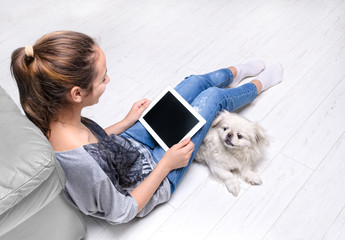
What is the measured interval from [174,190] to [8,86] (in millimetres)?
1284

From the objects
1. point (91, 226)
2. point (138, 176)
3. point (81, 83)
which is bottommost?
point (91, 226)

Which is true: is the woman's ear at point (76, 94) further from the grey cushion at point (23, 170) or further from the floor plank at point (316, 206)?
the floor plank at point (316, 206)

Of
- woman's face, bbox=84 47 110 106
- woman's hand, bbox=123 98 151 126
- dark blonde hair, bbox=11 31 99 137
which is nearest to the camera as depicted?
dark blonde hair, bbox=11 31 99 137

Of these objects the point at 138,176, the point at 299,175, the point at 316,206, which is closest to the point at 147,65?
the point at 138,176

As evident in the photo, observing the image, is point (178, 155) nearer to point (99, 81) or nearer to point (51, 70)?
point (99, 81)

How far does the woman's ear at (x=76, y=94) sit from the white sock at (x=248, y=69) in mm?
1096

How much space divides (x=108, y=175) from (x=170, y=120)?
0.41 metres

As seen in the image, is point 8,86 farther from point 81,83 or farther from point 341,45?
point 341,45

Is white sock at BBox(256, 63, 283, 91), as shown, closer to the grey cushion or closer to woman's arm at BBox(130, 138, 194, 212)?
woman's arm at BBox(130, 138, 194, 212)

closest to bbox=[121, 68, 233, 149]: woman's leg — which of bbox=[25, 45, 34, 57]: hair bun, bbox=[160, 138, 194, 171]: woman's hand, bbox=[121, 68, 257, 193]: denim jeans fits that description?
bbox=[121, 68, 257, 193]: denim jeans

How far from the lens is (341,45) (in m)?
2.09

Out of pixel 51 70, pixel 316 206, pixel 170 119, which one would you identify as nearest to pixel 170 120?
pixel 170 119

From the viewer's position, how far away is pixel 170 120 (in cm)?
137

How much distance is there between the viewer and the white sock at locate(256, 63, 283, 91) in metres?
1.84
